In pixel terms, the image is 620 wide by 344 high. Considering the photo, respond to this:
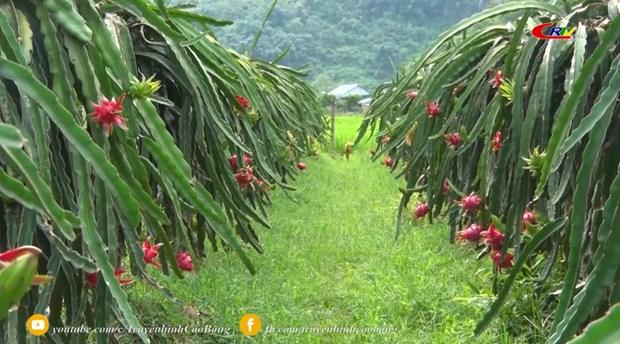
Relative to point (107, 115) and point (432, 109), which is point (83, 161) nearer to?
point (107, 115)

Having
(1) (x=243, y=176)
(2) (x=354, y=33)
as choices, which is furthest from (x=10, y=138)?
(2) (x=354, y=33)

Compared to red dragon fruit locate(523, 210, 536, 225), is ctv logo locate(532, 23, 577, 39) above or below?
above

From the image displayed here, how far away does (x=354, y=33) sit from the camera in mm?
24516

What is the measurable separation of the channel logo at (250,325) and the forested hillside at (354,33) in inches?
627

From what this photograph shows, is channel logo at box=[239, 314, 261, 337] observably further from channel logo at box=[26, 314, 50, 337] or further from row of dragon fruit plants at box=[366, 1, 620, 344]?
channel logo at box=[26, 314, 50, 337]

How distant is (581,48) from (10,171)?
107cm

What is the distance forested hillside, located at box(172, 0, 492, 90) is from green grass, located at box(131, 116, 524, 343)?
14664mm

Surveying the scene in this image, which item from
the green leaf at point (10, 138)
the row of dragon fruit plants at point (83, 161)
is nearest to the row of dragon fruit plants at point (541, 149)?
the green leaf at point (10, 138)

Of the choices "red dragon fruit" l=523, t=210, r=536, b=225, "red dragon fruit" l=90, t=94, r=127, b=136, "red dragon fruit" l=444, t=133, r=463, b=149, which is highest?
"red dragon fruit" l=90, t=94, r=127, b=136

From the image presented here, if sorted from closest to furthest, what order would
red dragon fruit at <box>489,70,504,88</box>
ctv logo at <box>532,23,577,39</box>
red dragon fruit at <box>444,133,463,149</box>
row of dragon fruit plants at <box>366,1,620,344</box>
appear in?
row of dragon fruit plants at <box>366,1,620,344</box>
ctv logo at <box>532,23,577,39</box>
red dragon fruit at <box>489,70,504,88</box>
red dragon fruit at <box>444,133,463,149</box>

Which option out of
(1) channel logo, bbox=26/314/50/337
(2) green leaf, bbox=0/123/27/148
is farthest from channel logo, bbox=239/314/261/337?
(2) green leaf, bbox=0/123/27/148

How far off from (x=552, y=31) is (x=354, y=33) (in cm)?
2349

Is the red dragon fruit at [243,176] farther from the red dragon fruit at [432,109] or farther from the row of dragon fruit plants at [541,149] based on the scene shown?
the red dragon fruit at [432,109]

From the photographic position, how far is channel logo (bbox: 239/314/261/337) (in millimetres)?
1870
